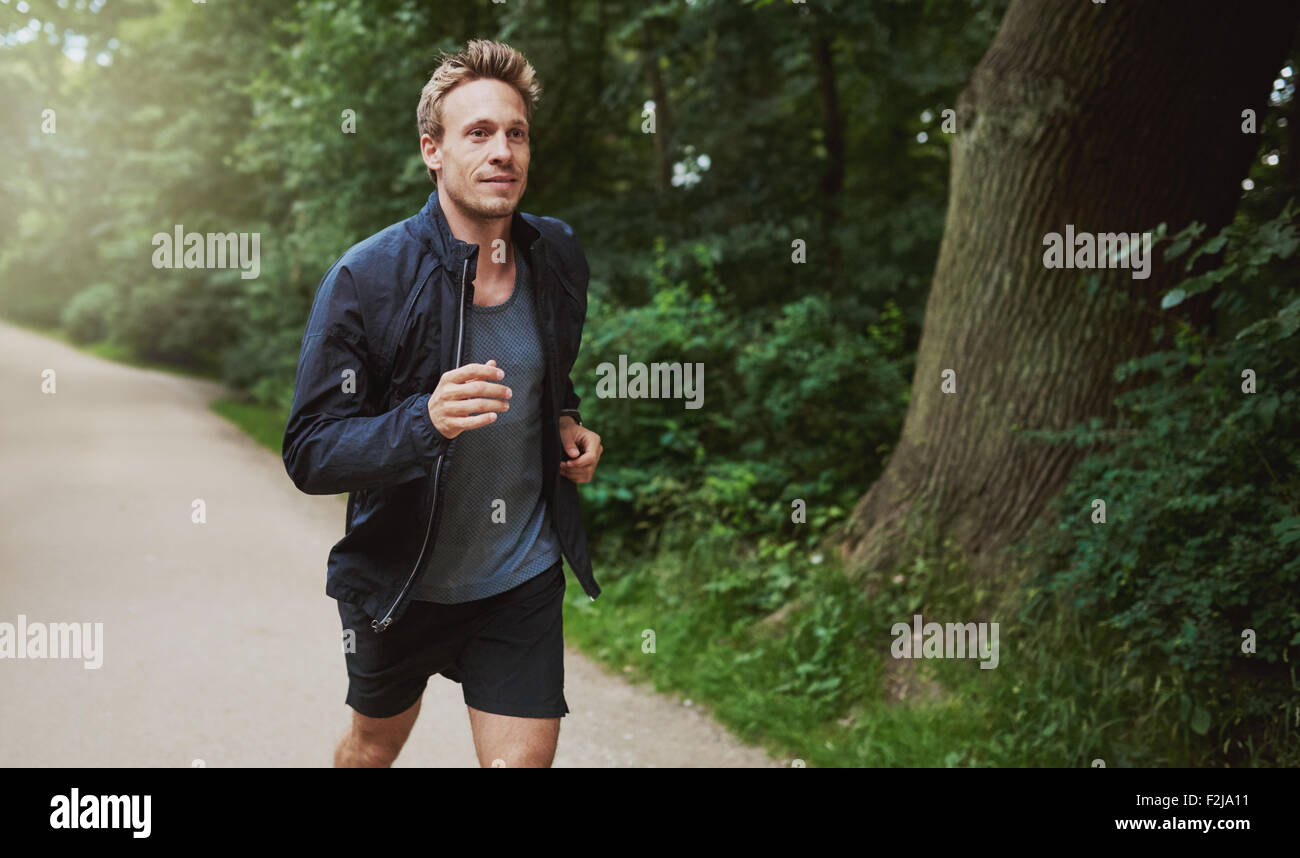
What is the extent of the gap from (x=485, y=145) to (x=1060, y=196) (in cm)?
369

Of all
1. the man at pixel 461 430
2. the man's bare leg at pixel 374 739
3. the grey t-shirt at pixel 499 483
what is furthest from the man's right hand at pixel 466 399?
the man's bare leg at pixel 374 739

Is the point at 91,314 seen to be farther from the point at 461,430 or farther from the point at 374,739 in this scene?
the point at 461,430

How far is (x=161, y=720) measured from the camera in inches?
209

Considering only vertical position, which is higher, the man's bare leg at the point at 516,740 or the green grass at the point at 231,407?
the green grass at the point at 231,407

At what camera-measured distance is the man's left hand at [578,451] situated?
2947 millimetres

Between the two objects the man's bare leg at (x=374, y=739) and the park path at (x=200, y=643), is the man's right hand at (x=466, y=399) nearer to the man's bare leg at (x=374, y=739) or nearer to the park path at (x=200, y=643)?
the man's bare leg at (x=374, y=739)

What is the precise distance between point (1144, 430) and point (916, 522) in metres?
1.31

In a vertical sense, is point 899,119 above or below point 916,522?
above

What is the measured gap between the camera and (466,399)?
2.40 metres

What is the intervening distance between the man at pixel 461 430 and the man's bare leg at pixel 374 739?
0.01m

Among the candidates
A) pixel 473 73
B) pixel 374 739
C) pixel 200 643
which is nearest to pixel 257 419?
pixel 200 643

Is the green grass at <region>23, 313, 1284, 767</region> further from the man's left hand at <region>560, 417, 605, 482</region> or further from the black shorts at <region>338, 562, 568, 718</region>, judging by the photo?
the man's left hand at <region>560, 417, 605, 482</region>

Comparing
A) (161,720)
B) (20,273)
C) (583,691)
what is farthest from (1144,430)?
(20,273)
